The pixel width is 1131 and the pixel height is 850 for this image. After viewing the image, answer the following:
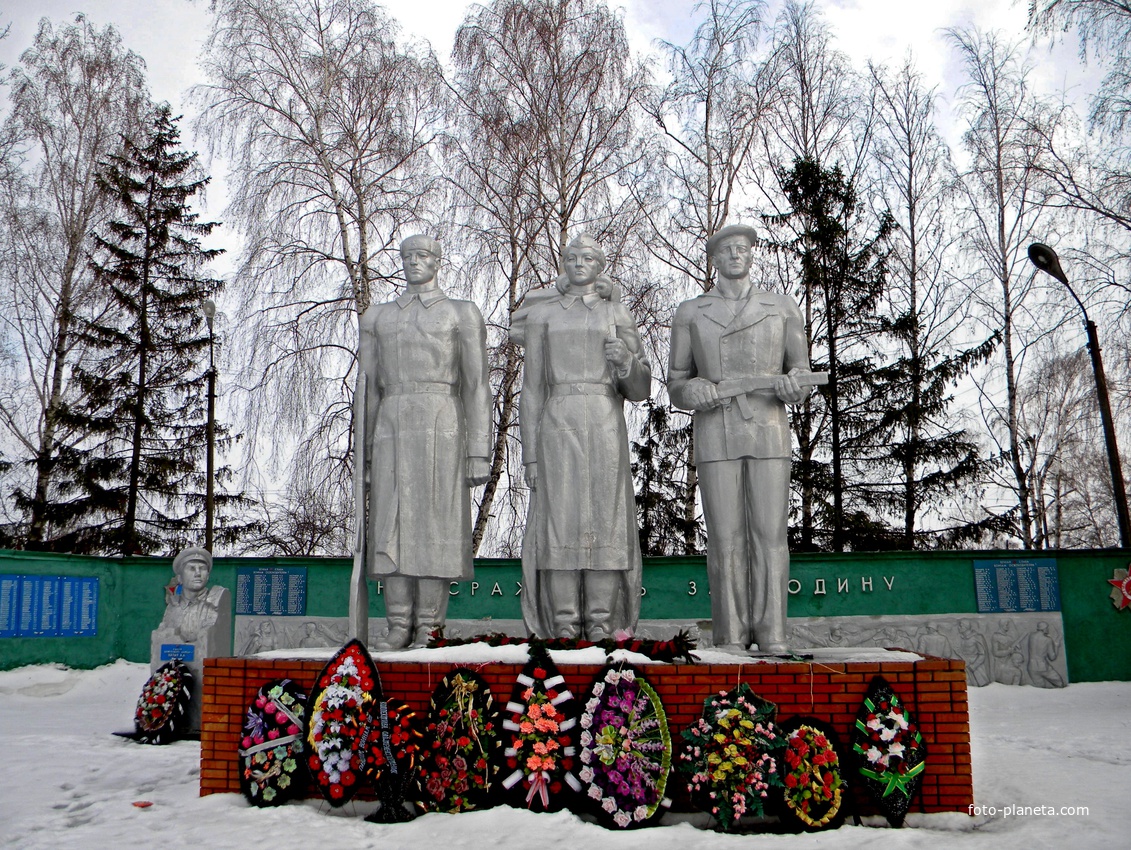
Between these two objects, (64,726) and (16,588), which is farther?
(16,588)

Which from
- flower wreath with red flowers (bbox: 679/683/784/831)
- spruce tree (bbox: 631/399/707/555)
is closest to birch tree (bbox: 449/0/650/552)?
spruce tree (bbox: 631/399/707/555)

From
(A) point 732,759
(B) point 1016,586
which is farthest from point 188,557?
(B) point 1016,586

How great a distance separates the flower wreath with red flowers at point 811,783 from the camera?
14.2ft

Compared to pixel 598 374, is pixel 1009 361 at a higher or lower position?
higher

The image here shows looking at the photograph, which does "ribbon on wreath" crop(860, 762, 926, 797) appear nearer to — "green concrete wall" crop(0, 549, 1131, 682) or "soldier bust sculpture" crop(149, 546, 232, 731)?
"soldier bust sculpture" crop(149, 546, 232, 731)

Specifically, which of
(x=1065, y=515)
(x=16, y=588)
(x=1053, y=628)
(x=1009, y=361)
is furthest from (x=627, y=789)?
(x=1065, y=515)

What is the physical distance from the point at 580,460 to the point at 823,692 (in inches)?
76.9

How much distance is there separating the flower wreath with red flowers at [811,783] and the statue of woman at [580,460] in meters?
1.51

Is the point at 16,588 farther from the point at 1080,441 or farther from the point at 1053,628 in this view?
the point at 1080,441

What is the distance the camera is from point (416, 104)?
15.4 meters

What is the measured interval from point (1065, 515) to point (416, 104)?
20.9 meters

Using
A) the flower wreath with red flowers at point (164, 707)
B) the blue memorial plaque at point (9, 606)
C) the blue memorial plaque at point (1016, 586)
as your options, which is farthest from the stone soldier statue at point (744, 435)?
the blue memorial plaque at point (9, 606)

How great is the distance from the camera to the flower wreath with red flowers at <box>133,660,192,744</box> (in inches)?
302

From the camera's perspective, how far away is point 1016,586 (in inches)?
438
